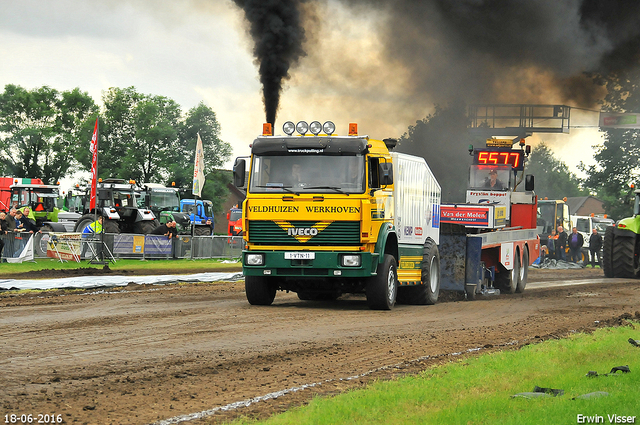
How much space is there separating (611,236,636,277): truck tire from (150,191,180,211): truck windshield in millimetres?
23342

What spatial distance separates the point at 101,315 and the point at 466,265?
9086 millimetres

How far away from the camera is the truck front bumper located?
14414 millimetres

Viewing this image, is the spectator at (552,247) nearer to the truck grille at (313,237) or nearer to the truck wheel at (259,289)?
the truck wheel at (259,289)

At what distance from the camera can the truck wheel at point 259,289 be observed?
15562 mm

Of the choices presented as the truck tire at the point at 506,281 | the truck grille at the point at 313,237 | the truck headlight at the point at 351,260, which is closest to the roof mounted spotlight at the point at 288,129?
the truck grille at the point at 313,237

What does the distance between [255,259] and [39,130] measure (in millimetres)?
74622

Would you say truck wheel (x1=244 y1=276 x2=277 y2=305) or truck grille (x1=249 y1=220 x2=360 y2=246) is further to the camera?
truck wheel (x1=244 y1=276 x2=277 y2=305)

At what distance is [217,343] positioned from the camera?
1050cm

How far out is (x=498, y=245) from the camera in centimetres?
2073

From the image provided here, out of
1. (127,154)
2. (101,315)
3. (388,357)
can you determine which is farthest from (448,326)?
(127,154)

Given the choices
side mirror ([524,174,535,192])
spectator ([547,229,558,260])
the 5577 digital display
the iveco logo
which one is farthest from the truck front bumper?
spectator ([547,229,558,260])

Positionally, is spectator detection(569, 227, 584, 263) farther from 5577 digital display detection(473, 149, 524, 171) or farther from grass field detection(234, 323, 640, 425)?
grass field detection(234, 323, 640, 425)

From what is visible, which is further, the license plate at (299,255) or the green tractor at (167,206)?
the green tractor at (167,206)

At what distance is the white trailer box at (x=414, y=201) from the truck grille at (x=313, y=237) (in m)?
1.62
